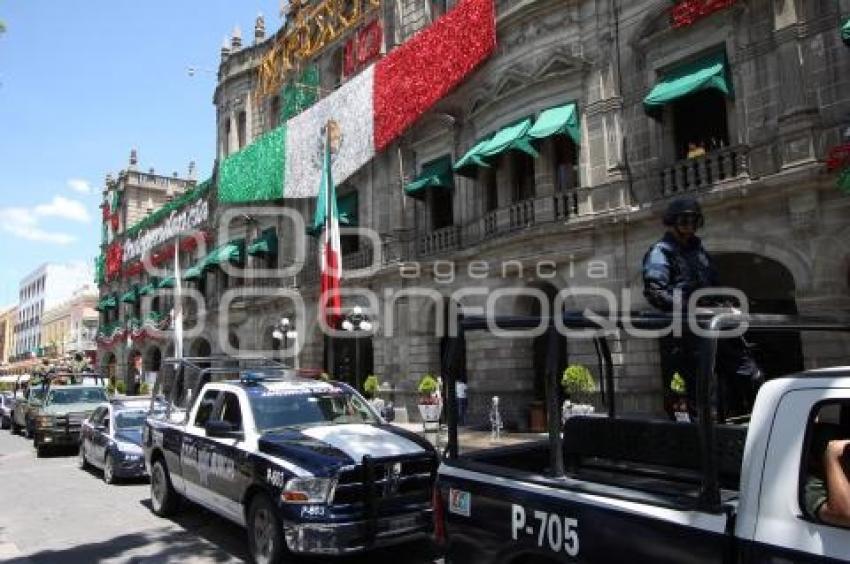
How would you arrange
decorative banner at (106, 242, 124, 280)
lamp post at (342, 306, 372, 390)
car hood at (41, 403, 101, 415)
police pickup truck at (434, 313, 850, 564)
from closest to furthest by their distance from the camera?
police pickup truck at (434, 313, 850, 564) < car hood at (41, 403, 101, 415) < lamp post at (342, 306, 372, 390) < decorative banner at (106, 242, 124, 280)

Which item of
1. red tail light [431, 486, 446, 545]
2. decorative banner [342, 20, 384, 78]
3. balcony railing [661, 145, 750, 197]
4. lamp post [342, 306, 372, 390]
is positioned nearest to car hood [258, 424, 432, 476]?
red tail light [431, 486, 446, 545]

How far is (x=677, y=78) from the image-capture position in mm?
15266

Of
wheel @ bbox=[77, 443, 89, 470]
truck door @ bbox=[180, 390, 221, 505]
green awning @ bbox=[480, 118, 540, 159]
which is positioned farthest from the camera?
green awning @ bbox=[480, 118, 540, 159]

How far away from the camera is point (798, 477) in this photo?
120 inches

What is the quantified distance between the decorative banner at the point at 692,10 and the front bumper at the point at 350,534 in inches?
495

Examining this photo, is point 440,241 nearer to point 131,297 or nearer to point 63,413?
point 63,413

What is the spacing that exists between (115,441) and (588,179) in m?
11.9

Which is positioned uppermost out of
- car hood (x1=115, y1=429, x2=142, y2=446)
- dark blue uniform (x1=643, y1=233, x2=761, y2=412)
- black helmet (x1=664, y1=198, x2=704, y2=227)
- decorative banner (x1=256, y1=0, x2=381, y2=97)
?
decorative banner (x1=256, y1=0, x2=381, y2=97)

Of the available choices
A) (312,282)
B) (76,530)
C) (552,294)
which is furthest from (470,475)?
(312,282)

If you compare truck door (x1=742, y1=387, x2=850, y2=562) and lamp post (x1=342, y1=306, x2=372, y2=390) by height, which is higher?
lamp post (x1=342, y1=306, x2=372, y2=390)

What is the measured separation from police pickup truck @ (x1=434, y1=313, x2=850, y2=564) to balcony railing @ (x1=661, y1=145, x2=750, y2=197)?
10.3 meters

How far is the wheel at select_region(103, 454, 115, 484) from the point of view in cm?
1330

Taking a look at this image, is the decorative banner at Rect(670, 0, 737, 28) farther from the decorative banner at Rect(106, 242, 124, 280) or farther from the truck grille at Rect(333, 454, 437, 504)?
the decorative banner at Rect(106, 242, 124, 280)

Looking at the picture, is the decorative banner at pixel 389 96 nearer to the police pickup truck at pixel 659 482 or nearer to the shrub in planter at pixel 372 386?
the shrub in planter at pixel 372 386
